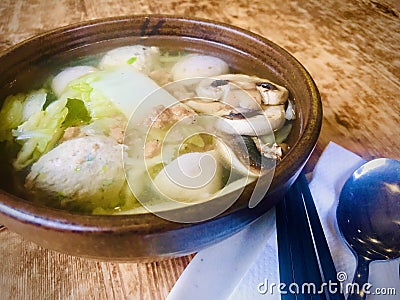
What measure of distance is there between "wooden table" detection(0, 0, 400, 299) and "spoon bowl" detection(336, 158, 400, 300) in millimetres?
→ 128

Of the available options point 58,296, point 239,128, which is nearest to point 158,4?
point 239,128

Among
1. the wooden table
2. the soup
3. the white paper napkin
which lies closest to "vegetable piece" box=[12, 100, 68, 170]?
the soup

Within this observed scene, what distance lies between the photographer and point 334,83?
111cm

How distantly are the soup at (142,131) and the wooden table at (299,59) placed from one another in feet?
0.39

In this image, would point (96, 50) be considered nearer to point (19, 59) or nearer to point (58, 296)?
point (19, 59)

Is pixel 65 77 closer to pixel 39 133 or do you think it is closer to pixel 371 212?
pixel 39 133

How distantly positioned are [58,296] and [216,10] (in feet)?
3.58

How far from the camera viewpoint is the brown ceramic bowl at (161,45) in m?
0.51

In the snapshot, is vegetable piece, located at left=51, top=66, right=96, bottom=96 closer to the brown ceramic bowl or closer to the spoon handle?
the brown ceramic bowl

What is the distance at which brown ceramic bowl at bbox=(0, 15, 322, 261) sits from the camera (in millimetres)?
511

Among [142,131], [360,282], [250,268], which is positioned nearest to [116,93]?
[142,131]

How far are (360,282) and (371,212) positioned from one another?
16cm

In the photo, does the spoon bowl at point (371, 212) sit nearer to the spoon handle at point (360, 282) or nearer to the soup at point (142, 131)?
the spoon handle at point (360, 282)

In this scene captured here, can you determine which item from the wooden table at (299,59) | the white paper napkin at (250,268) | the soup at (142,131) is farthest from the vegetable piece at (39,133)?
the white paper napkin at (250,268)
